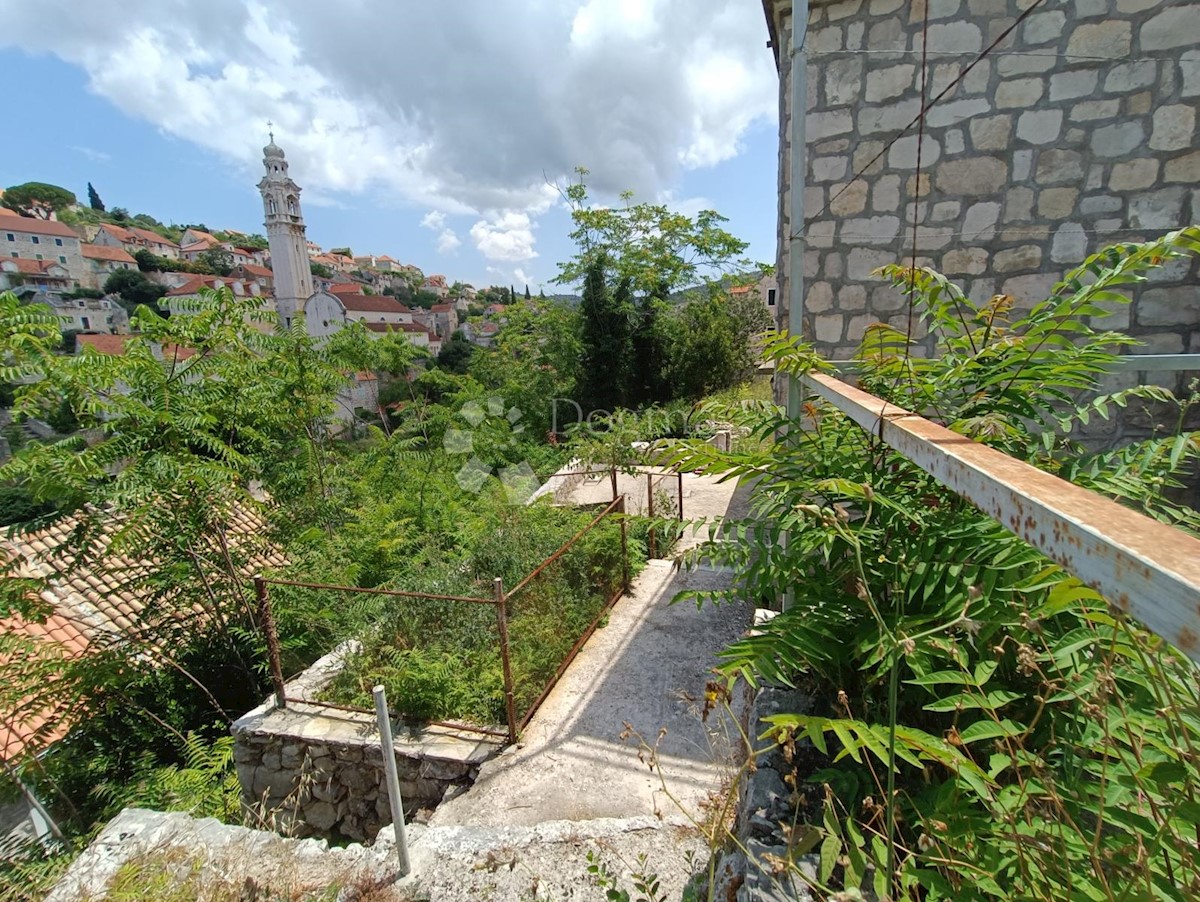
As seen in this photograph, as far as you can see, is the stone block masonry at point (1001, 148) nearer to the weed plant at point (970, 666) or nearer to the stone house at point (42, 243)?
the weed plant at point (970, 666)

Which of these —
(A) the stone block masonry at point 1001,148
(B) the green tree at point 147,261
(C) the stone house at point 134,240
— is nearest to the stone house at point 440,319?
(B) the green tree at point 147,261

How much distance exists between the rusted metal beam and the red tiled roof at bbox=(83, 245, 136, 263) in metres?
86.2

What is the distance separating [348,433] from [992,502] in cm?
806

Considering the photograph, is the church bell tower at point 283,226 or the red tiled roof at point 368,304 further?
the red tiled roof at point 368,304

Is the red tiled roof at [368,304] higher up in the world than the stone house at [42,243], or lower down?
lower down

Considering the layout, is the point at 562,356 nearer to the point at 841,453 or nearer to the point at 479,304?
the point at 841,453

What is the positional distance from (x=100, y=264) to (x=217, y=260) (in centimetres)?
1172

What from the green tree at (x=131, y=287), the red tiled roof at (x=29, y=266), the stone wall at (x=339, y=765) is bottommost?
the stone wall at (x=339, y=765)

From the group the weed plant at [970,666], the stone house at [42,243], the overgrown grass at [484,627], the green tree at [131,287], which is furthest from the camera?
the green tree at [131,287]

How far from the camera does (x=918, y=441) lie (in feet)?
3.47

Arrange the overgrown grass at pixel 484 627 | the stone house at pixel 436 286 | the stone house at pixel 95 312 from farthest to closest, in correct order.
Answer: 1. the stone house at pixel 436 286
2. the stone house at pixel 95 312
3. the overgrown grass at pixel 484 627

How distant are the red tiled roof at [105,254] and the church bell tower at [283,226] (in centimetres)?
2999

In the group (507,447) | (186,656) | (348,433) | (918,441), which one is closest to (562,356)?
(507,447)

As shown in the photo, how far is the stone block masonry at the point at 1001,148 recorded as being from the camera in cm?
294
